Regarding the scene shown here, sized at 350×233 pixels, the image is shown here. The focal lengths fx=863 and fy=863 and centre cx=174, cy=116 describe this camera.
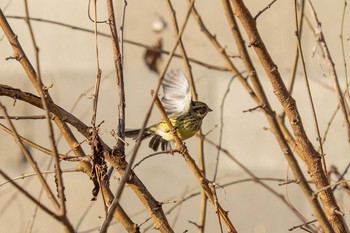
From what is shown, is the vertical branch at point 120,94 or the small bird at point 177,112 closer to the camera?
the vertical branch at point 120,94

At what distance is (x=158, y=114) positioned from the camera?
4.40 m

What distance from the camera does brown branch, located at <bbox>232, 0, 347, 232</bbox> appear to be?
164 cm

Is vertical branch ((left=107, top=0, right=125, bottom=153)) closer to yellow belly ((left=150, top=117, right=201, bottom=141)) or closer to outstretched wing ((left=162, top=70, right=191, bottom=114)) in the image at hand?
outstretched wing ((left=162, top=70, right=191, bottom=114))

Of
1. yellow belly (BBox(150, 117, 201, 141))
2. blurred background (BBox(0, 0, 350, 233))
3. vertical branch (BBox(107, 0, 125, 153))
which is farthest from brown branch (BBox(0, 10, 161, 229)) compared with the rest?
blurred background (BBox(0, 0, 350, 233))

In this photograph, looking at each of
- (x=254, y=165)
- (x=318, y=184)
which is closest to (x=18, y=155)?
(x=254, y=165)

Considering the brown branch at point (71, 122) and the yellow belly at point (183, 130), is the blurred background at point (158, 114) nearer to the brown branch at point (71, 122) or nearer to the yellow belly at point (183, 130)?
the yellow belly at point (183, 130)

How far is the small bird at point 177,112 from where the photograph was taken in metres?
2.88

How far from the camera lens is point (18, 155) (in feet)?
15.2

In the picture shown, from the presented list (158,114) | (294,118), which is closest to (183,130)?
(158,114)

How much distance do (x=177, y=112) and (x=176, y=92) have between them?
11cm

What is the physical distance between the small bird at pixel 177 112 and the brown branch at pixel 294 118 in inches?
41.2

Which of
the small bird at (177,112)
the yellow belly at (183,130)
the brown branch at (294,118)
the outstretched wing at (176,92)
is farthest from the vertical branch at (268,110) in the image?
the yellow belly at (183,130)

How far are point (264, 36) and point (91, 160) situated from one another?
309cm

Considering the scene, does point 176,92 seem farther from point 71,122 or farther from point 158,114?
point 158,114
